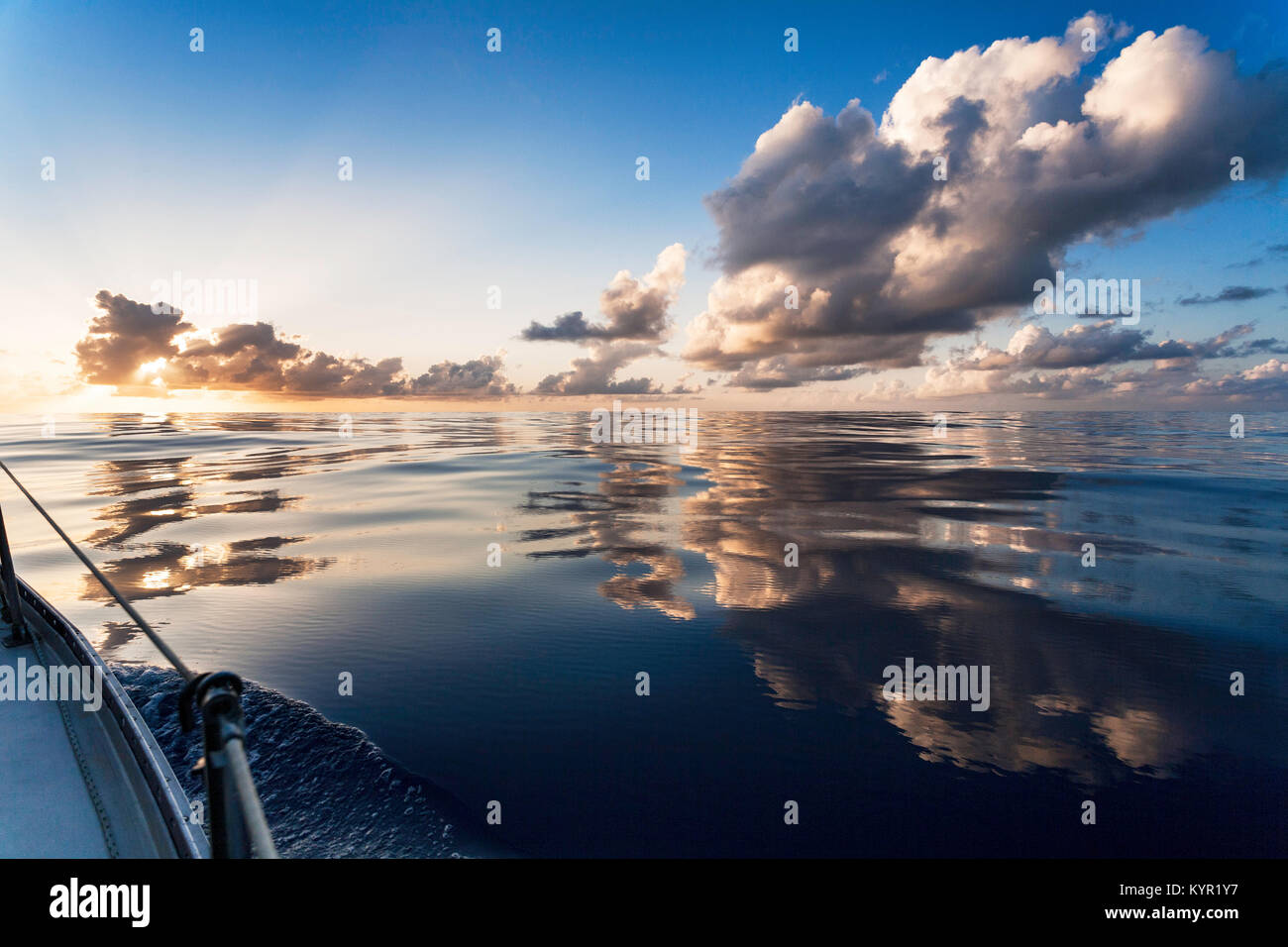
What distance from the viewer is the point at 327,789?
509cm

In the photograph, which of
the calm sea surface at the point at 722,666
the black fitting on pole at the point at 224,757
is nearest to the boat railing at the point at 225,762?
the black fitting on pole at the point at 224,757

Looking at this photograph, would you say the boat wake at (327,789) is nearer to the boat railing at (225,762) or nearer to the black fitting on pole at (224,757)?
the boat railing at (225,762)

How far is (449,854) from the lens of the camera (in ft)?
14.6

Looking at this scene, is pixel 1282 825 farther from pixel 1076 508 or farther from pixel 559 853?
pixel 1076 508

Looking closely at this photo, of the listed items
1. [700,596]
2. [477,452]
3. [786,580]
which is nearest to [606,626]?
[700,596]

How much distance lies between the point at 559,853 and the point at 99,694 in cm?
419

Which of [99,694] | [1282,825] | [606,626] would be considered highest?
[99,694]

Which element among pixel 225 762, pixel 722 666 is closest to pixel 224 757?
pixel 225 762

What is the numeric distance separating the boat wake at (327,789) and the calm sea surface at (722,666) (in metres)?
0.03

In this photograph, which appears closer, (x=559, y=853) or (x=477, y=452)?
(x=559, y=853)

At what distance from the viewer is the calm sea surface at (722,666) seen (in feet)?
16.4

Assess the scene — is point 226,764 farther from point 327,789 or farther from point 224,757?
point 327,789

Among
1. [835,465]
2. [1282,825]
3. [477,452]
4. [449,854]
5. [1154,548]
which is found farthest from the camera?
[477,452]
